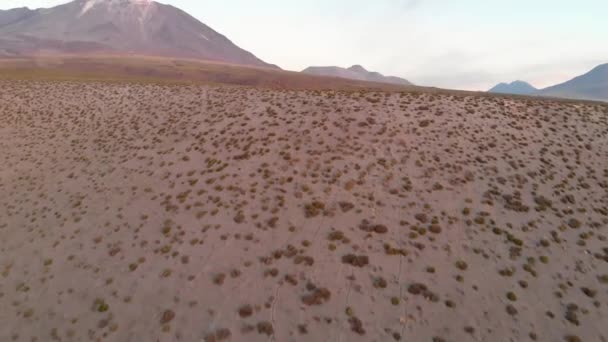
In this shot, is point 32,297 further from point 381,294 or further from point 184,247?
point 381,294

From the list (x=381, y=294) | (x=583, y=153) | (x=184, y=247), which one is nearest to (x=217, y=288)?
(x=184, y=247)

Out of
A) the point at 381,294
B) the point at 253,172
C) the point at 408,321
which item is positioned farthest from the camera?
the point at 253,172

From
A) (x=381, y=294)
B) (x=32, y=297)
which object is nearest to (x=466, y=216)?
(x=381, y=294)

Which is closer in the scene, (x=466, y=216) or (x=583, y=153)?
(x=466, y=216)

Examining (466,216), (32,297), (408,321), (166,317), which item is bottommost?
(32,297)

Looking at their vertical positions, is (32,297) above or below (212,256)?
below

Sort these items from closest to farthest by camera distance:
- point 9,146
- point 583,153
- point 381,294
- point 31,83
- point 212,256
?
A: 1. point 381,294
2. point 212,256
3. point 583,153
4. point 9,146
5. point 31,83
